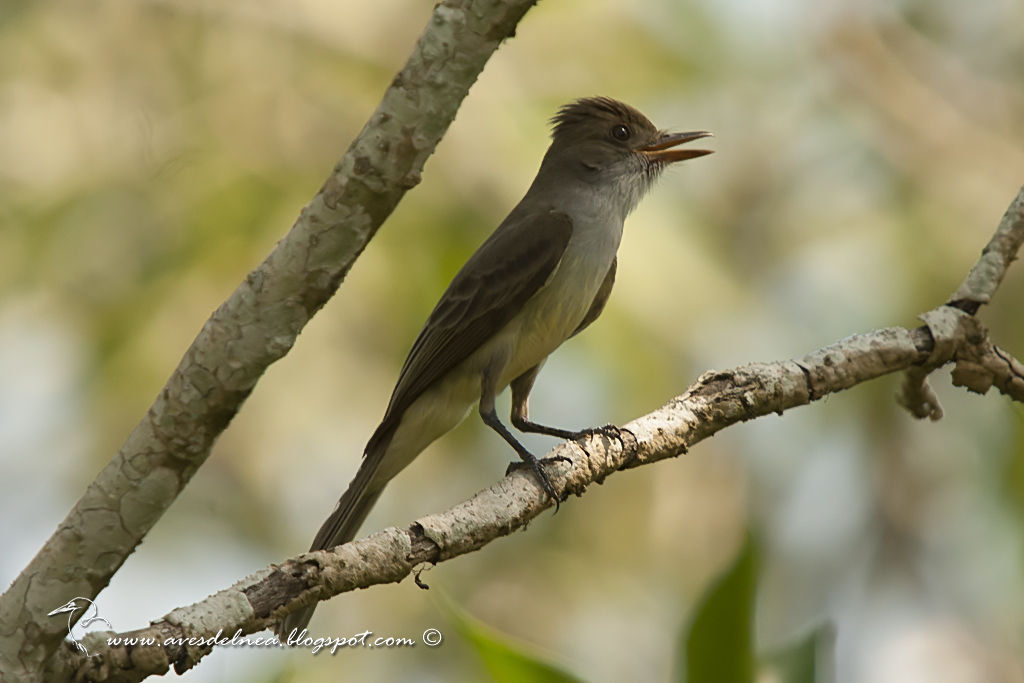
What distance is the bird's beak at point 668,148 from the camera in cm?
478

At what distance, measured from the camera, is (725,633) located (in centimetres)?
238

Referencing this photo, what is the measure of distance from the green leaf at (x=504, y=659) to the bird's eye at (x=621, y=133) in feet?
10.4

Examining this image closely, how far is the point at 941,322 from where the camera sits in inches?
143

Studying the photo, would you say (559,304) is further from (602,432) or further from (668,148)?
(668,148)

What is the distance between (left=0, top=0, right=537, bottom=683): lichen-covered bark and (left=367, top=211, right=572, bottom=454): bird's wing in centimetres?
196

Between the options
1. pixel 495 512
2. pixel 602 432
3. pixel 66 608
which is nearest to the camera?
pixel 66 608

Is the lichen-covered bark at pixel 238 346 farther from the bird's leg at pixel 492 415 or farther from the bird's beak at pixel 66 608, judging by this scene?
the bird's leg at pixel 492 415

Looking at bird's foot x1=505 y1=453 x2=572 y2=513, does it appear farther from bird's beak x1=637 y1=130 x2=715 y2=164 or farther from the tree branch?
bird's beak x1=637 y1=130 x2=715 y2=164

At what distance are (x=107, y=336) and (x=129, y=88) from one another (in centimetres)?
222

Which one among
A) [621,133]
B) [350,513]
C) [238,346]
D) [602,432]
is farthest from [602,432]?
[621,133]

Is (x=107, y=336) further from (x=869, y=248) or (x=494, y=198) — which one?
(x=869, y=248)

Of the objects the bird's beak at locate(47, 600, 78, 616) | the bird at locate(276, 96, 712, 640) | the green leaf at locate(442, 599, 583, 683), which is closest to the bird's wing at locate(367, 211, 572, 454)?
the bird at locate(276, 96, 712, 640)

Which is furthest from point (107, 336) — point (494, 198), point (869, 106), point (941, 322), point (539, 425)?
point (869, 106)

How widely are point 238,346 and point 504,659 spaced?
1.03 m
